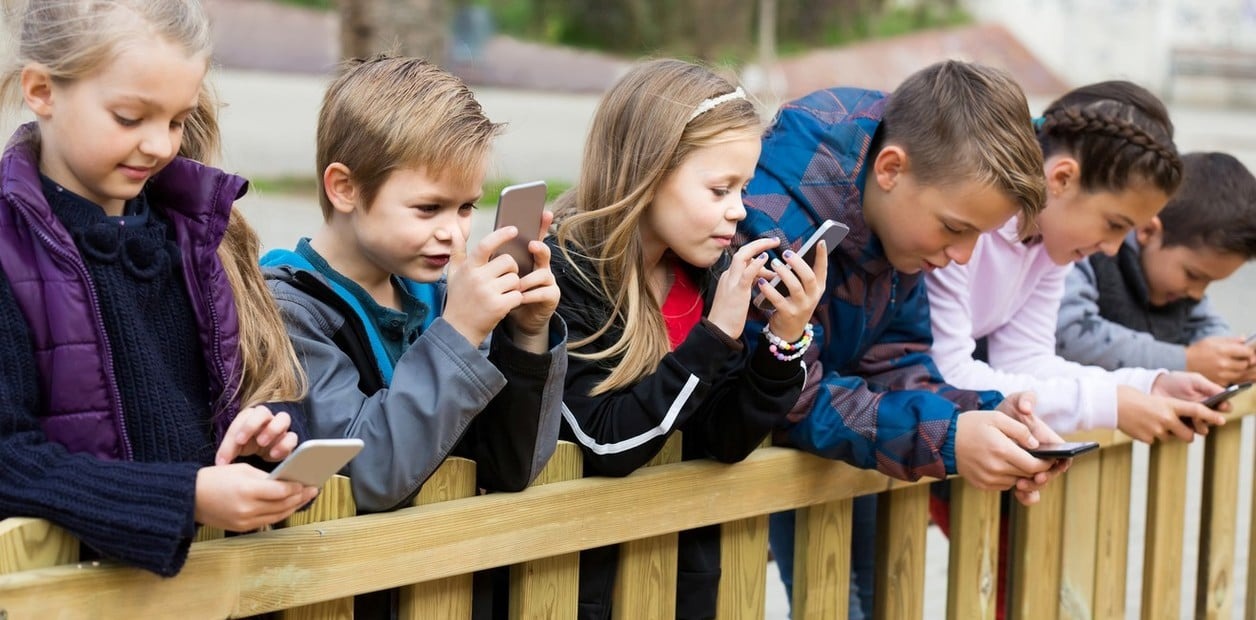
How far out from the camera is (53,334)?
70.4 inches

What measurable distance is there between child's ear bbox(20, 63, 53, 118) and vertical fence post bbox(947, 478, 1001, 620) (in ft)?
6.55

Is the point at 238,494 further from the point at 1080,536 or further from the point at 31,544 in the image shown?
the point at 1080,536

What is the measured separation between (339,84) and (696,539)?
1.03 meters

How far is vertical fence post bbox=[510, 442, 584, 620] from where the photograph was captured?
7.64 ft

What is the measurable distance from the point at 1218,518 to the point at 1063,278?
2.80 feet

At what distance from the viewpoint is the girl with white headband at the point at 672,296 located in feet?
7.68

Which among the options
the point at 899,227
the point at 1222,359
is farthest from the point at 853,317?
the point at 1222,359

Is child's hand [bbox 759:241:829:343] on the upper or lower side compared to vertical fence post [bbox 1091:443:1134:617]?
upper

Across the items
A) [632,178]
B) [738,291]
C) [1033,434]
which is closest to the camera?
[738,291]

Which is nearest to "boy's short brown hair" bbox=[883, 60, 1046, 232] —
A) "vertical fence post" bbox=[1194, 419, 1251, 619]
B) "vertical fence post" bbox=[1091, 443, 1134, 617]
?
"vertical fence post" bbox=[1091, 443, 1134, 617]

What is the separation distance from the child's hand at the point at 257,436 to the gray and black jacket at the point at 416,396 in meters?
0.17

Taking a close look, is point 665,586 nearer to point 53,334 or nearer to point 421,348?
point 421,348

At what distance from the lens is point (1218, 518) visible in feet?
12.3

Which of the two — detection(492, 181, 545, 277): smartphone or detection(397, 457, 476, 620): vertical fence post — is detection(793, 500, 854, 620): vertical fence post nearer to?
detection(397, 457, 476, 620): vertical fence post
